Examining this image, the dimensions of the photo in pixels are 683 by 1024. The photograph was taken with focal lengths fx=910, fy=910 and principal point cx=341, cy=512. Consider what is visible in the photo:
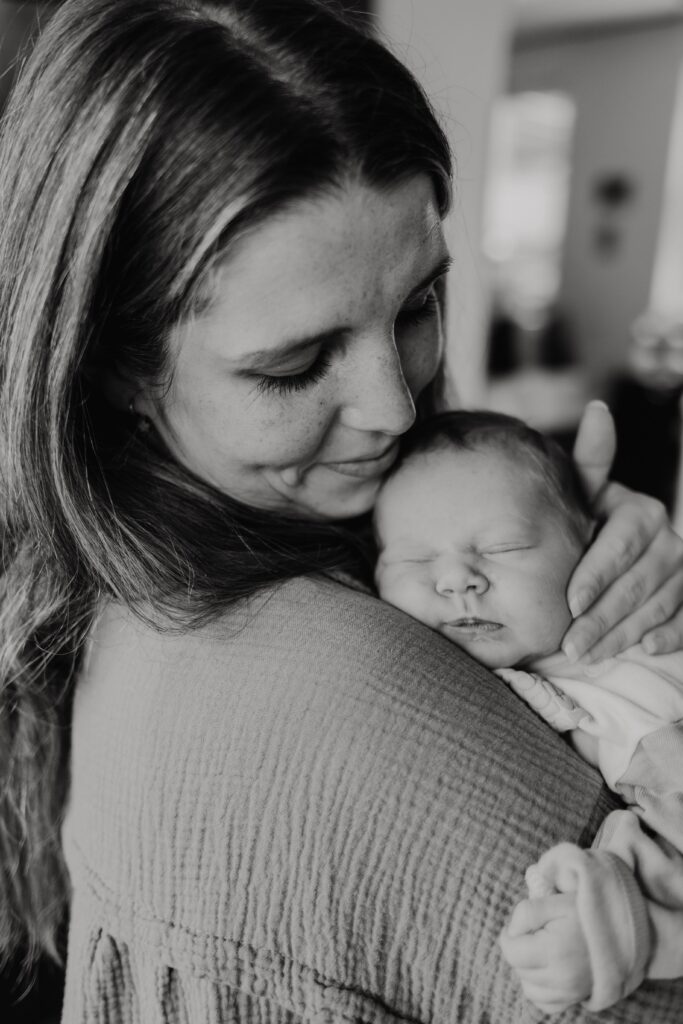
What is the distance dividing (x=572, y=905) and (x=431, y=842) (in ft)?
0.39

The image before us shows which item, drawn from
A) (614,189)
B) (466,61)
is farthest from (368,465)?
(614,189)

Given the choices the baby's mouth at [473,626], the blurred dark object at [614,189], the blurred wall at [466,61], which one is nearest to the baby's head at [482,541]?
the baby's mouth at [473,626]

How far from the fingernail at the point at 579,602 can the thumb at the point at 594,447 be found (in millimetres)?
240

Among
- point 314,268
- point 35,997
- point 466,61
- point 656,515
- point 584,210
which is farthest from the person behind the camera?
point 584,210

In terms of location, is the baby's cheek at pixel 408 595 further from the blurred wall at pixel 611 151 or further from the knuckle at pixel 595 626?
the blurred wall at pixel 611 151

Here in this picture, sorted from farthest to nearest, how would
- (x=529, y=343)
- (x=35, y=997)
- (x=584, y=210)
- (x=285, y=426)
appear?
(x=584, y=210), (x=529, y=343), (x=35, y=997), (x=285, y=426)

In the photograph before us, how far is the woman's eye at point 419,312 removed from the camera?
1008mm

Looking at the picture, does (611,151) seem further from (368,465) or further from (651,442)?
(368,465)

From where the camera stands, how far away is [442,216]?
98 centimetres

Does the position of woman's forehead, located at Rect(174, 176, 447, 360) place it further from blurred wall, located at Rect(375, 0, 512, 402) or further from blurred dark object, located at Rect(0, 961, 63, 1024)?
blurred wall, located at Rect(375, 0, 512, 402)

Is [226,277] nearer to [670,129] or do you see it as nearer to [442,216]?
[442,216]

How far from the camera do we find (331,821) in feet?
2.51

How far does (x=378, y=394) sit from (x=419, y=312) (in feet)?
0.55

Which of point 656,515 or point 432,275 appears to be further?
point 656,515
